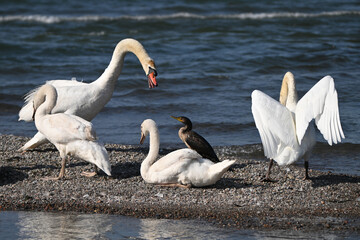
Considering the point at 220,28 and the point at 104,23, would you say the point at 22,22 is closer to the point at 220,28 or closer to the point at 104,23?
the point at 104,23

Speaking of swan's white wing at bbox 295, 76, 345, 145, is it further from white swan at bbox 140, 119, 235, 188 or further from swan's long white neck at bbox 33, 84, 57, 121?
swan's long white neck at bbox 33, 84, 57, 121

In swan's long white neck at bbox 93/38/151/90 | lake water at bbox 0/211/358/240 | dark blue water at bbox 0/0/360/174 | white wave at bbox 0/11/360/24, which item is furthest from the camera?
white wave at bbox 0/11/360/24

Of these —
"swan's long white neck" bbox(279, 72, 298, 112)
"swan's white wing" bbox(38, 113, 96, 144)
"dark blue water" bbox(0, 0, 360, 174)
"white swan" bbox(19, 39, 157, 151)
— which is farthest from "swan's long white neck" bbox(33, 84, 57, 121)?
"swan's long white neck" bbox(279, 72, 298, 112)

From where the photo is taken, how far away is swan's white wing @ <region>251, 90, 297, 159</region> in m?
8.00

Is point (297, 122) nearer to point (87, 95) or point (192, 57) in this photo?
point (87, 95)

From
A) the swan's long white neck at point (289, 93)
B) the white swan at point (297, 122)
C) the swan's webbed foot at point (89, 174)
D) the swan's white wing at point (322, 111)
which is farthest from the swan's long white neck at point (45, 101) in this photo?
the swan's white wing at point (322, 111)

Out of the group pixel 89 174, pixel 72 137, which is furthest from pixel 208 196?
pixel 72 137

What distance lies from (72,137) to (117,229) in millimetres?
2125

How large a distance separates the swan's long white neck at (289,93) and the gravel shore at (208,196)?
915mm

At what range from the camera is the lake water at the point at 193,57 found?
12172mm

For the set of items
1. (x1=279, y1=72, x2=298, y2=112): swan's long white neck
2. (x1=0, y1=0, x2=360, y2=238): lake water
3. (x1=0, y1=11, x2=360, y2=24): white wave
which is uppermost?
(x1=279, y1=72, x2=298, y2=112): swan's long white neck

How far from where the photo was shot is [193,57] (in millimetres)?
19562

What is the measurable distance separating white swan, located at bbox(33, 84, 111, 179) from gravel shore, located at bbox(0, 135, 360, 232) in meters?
0.32

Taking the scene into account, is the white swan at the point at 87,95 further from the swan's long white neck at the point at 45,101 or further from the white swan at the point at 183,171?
the white swan at the point at 183,171
